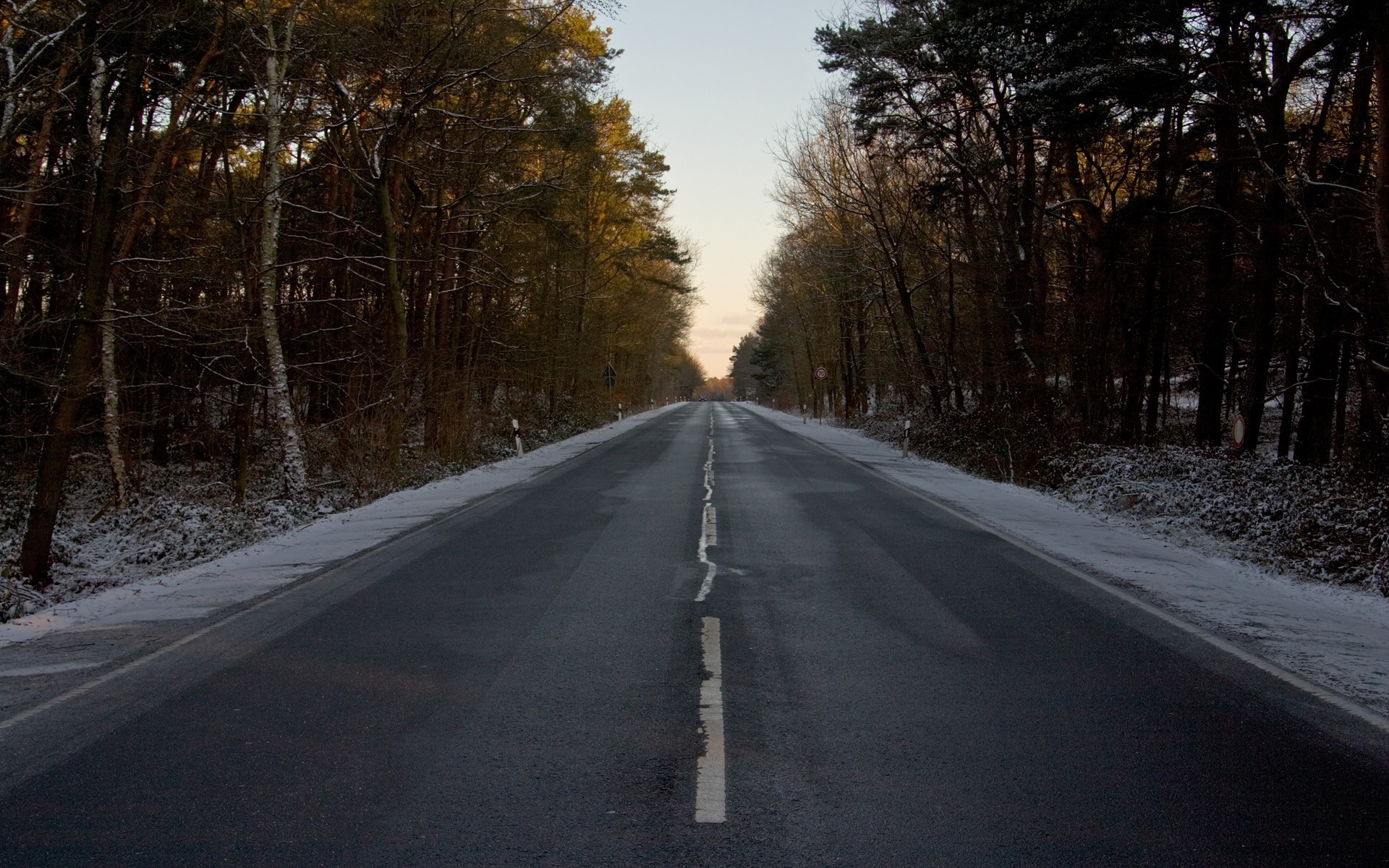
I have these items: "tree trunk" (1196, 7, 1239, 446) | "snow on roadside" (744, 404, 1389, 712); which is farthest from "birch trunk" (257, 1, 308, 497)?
"tree trunk" (1196, 7, 1239, 446)

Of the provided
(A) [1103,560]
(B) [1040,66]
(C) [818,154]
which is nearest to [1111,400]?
(B) [1040,66]

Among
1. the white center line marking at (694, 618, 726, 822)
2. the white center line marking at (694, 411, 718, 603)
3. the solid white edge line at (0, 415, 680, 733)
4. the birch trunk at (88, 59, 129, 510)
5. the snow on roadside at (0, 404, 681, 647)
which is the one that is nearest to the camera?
the white center line marking at (694, 618, 726, 822)

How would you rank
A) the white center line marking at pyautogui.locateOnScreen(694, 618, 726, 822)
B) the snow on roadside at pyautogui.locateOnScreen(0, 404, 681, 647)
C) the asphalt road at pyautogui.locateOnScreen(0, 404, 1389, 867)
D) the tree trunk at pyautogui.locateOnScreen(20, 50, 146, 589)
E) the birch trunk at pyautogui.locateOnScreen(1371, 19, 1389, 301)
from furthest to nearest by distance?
the tree trunk at pyautogui.locateOnScreen(20, 50, 146, 589)
the birch trunk at pyautogui.locateOnScreen(1371, 19, 1389, 301)
the snow on roadside at pyautogui.locateOnScreen(0, 404, 681, 647)
the white center line marking at pyautogui.locateOnScreen(694, 618, 726, 822)
the asphalt road at pyautogui.locateOnScreen(0, 404, 1389, 867)

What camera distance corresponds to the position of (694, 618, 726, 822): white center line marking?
3.71m

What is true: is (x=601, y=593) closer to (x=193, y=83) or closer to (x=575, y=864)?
(x=575, y=864)

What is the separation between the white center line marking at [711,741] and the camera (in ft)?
12.2

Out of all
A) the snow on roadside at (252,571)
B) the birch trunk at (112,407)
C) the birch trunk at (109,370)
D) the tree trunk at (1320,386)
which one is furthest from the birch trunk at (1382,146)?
the birch trunk at (112,407)

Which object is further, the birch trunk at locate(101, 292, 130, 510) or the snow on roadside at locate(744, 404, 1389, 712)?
the birch trunk at locate(101, 292, 130, 510)

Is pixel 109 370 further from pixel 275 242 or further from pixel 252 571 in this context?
pixel 252 571

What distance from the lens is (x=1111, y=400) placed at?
20.5 metres

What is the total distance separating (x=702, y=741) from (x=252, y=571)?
646 cm

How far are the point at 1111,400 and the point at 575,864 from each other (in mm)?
20025

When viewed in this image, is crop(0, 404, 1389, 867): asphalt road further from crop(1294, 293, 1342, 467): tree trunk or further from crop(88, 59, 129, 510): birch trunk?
crop(1294, 293, 1342, 467): tree trunk

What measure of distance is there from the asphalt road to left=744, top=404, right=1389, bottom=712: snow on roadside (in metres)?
0.53
